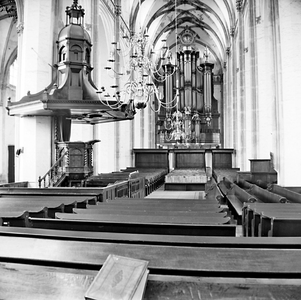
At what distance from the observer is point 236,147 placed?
60.3ft

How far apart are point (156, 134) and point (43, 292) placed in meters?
23.5

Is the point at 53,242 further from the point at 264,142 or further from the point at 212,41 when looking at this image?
the point at 212,41

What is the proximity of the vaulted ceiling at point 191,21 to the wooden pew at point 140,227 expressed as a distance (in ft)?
56.3

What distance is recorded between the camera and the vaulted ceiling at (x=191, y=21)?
62.3 ft

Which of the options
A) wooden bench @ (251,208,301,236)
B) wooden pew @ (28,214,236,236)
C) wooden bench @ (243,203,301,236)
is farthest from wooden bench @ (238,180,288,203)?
wooden pew @ (28,214,236,236)

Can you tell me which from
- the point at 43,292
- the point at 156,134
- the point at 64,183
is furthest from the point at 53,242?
the point at 156,134

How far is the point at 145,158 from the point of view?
18.9 metres

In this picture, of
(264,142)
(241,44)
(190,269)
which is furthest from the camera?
(241,44)

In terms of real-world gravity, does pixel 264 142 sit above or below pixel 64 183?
above

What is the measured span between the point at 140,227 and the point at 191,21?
24.4 metres

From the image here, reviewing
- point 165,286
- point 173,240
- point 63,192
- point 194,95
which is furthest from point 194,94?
point 165,286

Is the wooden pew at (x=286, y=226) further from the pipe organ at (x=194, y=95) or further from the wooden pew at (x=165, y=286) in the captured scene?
the pipe organ at (x=194, y=95)

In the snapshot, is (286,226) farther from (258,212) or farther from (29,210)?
(29,210)

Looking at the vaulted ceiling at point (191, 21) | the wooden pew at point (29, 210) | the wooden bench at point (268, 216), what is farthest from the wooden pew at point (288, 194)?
the vaulted ceiling at point (191, 21)
